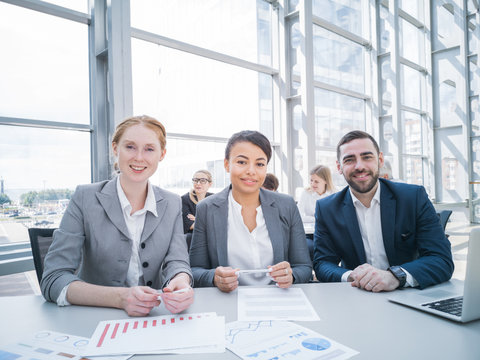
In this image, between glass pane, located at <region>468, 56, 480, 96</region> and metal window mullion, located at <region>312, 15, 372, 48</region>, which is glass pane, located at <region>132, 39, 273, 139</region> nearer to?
metal window mullion, located at <region>312, 15, 372, 48</region>

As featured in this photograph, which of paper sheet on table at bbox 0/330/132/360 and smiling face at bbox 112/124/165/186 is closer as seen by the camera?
paper sheet on table at bbox 0/330/132/360

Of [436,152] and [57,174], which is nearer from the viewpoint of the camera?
[57,174]

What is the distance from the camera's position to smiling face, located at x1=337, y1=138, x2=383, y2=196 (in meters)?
1.77

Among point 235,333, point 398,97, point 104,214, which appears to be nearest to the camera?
point 235,333

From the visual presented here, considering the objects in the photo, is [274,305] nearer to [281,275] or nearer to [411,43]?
[281,275]

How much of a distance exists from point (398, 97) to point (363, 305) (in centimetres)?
800

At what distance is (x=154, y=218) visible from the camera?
1521 mm

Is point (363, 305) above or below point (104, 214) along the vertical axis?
below

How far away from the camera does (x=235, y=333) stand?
94 cm

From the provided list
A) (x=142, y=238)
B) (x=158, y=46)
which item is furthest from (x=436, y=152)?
(x=142, y=238)

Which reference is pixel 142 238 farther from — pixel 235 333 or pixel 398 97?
→ pixel 398 97

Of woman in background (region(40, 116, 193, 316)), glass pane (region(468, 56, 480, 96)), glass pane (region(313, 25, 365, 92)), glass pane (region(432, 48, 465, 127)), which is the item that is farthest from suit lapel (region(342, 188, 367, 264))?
glass pane (region(468, 56, 480, 96))

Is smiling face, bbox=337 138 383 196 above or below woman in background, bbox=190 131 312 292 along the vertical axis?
above

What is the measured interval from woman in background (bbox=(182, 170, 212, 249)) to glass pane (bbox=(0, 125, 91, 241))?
1.24 meters
